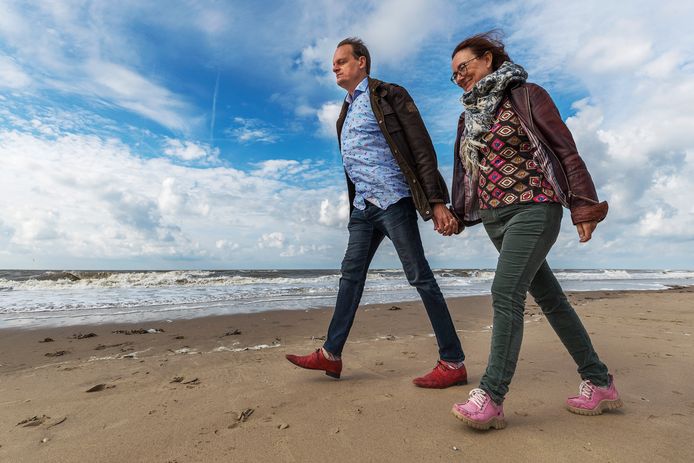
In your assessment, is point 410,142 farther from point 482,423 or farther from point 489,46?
point 482,423

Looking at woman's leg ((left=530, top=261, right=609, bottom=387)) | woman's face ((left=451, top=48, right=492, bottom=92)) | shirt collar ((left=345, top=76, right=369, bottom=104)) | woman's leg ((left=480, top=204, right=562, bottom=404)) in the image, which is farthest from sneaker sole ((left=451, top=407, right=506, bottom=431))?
shirt collar ((left=345, top=76, right=369, bottom=104))

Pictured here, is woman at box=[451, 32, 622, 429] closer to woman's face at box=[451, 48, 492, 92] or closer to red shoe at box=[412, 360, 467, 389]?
woman's face at box=[451, 48, 492, 92]

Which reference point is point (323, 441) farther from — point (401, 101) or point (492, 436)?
point (401, 101)

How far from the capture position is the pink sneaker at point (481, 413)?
5.59ft

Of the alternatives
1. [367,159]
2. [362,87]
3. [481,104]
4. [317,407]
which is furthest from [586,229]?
[362,87]

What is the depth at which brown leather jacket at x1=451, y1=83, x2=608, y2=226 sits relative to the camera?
1736 millimetres

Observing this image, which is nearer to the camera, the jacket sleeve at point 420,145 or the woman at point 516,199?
the woman at point 516,199

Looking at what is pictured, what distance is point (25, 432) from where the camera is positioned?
1.92 m

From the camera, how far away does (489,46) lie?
7.00ft

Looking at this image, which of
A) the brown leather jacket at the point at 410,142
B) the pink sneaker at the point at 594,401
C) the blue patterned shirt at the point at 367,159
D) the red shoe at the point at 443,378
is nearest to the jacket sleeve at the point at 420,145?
the brown leather jacket at the point at 410,142

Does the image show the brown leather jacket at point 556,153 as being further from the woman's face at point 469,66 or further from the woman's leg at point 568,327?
the woman's leg at point 568,327

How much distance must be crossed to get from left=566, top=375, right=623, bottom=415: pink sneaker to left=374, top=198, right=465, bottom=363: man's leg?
2.20 feet

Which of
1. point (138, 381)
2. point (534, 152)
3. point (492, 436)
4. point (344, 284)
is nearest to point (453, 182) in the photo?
point (534, 152)

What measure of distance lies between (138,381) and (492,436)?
240 cm
